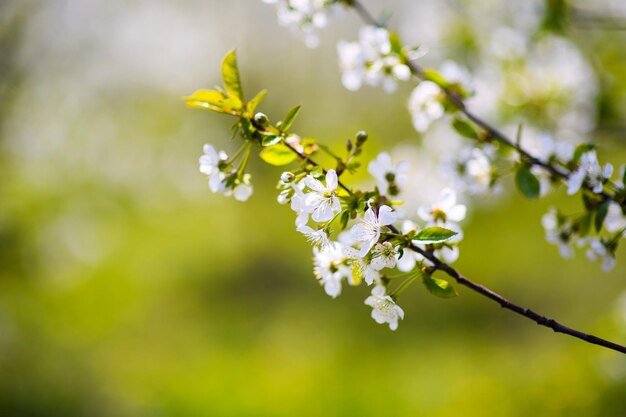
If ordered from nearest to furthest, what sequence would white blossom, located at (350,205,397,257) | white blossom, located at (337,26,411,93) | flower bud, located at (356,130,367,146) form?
white blossom, located at (350,205,397,257)
flower bud, located at (356,130,367,146)
white blossom, located at (337,26,411,93)

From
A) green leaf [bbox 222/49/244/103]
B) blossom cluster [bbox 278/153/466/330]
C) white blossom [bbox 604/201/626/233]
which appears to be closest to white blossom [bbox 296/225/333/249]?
blossom cluster [bbox 278/153/466/330]

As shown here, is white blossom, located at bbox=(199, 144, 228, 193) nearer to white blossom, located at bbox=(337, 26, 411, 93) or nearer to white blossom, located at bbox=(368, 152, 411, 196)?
white blossom, located at bbox=(368, 152, 411, 196)

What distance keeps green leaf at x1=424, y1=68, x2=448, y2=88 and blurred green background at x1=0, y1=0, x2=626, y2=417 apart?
0.92ft

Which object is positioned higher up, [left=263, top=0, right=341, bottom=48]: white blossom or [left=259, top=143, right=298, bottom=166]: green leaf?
[left=263, top=0, right=341, bottom=48]: white blossom

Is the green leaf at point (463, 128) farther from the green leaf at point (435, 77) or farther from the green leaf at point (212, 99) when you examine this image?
the green leaf at point (212, 99)

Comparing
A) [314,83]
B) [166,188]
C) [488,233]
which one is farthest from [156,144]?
[488,233]

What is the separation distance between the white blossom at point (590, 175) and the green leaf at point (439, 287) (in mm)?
301

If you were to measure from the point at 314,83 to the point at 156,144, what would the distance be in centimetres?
318

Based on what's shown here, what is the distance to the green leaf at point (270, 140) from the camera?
706mm

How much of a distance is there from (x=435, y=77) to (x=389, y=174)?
0.27 metres

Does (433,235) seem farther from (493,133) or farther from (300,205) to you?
(493,133)

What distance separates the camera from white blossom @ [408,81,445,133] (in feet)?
3.62

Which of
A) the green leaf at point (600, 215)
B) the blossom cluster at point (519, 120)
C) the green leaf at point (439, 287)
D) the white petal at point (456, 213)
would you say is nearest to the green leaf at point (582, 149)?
the blossom cluster at point (519, 120)

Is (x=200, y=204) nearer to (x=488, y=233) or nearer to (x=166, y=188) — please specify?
(x=166, y=188)
